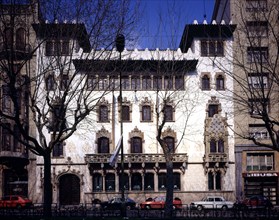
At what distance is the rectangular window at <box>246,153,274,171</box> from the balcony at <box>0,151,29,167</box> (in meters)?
22.3

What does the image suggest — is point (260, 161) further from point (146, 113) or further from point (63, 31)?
point (63, 31)

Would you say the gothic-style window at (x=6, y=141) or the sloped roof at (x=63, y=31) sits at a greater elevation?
the sloped roof at (x=63, y=31)

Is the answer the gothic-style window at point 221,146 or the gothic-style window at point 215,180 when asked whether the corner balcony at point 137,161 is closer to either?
the gothic-style window at point 215,180

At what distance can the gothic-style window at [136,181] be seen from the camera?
42625mm

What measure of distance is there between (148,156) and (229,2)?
18.3 metres

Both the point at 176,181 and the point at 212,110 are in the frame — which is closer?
the point at 176,181

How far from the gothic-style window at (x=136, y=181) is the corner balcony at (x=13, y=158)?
10834 mm

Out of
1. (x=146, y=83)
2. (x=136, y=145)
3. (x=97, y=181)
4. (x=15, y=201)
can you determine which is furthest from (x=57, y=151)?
(x=146, y=83)

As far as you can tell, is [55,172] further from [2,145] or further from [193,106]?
[193,106]

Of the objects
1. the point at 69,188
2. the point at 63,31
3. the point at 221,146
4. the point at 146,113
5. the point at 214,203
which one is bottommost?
the point at 214,203

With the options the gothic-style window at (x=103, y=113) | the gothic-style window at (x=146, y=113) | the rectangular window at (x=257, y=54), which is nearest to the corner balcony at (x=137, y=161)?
the gothic-style window at (x=103, y=113)

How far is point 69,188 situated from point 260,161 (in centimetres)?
1945

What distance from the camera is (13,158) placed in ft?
132

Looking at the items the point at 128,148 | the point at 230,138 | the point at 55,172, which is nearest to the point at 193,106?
the point at 230,138
